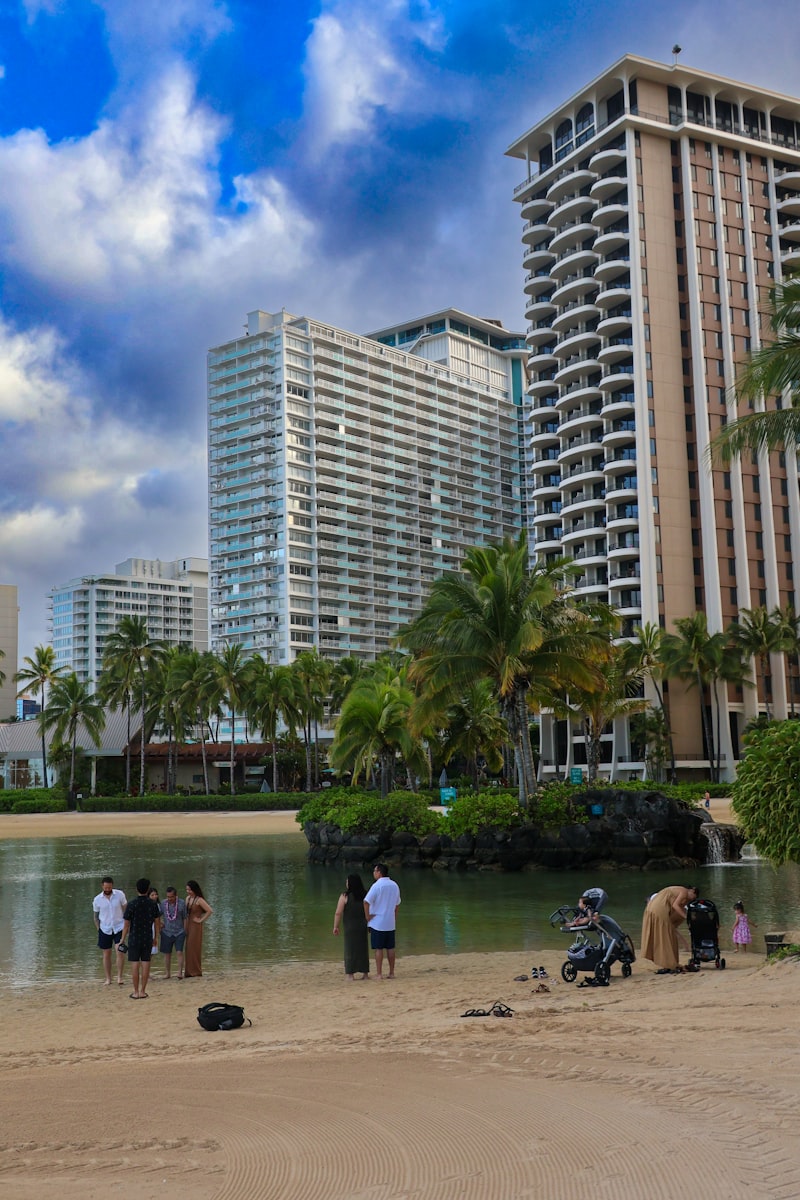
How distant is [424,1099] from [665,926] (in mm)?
8373

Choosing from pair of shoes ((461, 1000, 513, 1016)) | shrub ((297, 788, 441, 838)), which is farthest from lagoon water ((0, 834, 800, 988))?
pair of shoes ((461, 1000, 513, 1016))

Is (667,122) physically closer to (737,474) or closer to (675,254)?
(675,254)

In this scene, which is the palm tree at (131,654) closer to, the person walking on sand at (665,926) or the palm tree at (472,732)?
the palm tree at (472,732)

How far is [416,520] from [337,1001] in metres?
143

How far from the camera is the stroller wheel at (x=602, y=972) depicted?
14156mm

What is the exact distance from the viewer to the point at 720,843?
3584cm

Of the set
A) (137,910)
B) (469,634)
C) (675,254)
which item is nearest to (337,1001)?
(137,910)

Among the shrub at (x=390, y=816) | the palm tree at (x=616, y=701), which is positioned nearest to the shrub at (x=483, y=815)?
the shrub at (x=390, y=816)

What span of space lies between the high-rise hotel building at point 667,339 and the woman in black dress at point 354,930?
2555 inches

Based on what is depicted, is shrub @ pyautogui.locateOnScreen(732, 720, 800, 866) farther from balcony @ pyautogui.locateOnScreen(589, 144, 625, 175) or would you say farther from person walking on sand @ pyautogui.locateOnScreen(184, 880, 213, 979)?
balcony @ pyautogui.locateOnScreen(589, 144, 625, 175)

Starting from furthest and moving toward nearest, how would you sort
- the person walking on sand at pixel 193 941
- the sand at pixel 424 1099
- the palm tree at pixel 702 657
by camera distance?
the palm tree at pixel 702 657
the person walking on sand at pixel 193 941
the sand at pixel 424 1099

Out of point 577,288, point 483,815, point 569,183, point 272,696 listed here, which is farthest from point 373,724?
point 569,183

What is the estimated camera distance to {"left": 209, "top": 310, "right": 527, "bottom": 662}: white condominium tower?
14062cm

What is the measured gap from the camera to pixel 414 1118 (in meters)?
7.20
